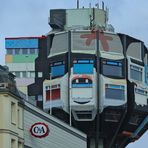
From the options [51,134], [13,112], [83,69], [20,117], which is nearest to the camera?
[13,112]

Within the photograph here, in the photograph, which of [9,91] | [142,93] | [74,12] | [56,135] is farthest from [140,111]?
[9,91]

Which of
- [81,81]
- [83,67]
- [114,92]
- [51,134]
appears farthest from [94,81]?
[51,134]

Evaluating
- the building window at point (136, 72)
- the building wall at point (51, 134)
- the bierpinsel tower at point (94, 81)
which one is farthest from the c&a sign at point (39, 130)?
the building window at point (136, 72)

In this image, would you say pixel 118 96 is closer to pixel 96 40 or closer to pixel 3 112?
pixel 96 40

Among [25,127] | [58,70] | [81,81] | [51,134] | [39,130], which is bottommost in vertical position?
[81,81]

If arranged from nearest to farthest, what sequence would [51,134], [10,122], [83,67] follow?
[10,122], [51,134], [83,67]

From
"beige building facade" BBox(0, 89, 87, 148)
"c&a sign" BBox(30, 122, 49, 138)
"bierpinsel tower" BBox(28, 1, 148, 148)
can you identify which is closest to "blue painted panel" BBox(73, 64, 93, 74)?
"bierpinsel tower" BBox(28, 1, 148, 148)

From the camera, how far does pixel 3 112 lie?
71875 mm

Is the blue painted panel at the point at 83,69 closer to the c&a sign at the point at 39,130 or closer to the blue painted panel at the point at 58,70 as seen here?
the blue painted panel at the point at 58,70

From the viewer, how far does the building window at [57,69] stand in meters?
158

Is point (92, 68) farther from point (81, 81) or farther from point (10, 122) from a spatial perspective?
point (10, 122)

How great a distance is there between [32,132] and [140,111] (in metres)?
81.1

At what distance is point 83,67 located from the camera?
6166 inches

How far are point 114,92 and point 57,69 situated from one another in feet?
39.5
